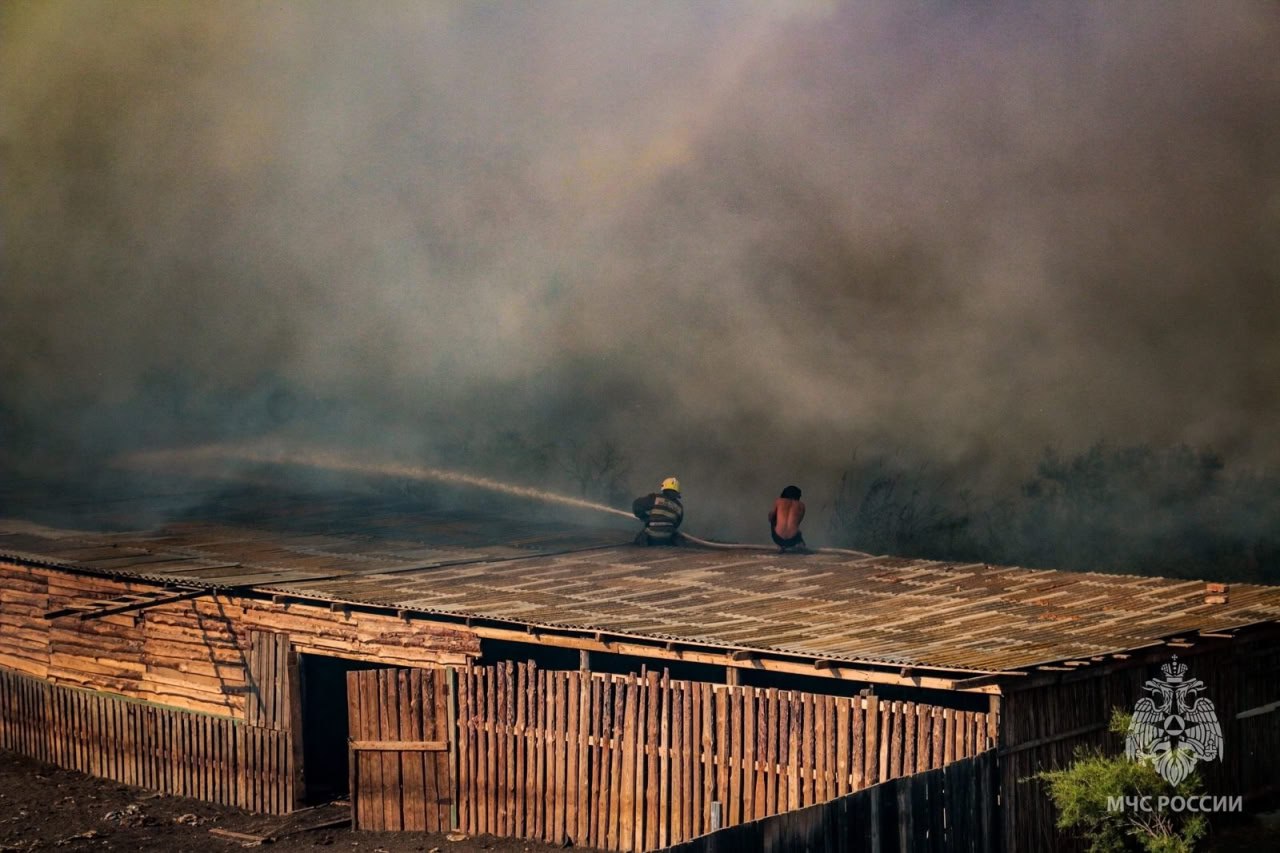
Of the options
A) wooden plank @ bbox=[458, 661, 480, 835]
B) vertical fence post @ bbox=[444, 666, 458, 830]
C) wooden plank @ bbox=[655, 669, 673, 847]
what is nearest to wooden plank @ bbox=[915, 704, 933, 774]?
wooden plank @ bbox=[655, 669, 673, 847]

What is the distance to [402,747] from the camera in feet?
47.6

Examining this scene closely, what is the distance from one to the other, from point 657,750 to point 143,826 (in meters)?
5.94

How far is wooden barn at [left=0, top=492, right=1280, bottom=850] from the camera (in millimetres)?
11883

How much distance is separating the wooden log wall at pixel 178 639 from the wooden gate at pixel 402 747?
0.40m

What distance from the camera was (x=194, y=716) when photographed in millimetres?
16641

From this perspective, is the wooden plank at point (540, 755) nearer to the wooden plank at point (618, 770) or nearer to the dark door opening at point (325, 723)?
the wooden plank at point (618, 770)

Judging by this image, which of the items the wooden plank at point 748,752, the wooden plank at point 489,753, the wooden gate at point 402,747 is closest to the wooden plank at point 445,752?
the wooden gate at point 402,747

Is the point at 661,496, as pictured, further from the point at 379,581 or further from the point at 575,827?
the point at 575,827

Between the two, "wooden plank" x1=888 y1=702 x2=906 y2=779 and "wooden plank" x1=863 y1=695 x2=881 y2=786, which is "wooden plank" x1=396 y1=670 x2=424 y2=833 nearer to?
"wooden plank" x1=863 y1=695 x2=881 y2=786

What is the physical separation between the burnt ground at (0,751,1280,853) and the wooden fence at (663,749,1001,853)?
116 inches

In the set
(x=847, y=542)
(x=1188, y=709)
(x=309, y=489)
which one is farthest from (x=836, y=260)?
(x=1188, y=709)

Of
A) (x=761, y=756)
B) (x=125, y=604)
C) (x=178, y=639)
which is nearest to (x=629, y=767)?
(x=761, y=756)

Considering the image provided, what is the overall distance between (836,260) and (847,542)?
9.02m

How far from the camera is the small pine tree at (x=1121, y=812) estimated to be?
10672 mm
